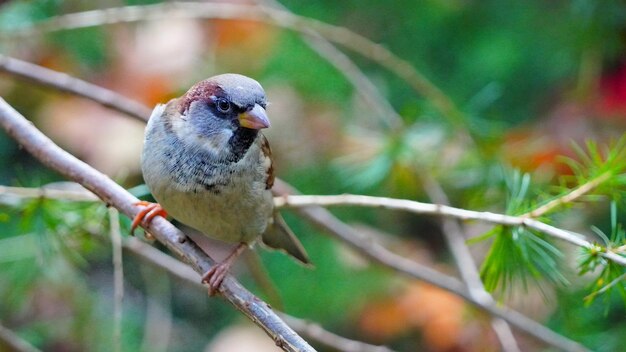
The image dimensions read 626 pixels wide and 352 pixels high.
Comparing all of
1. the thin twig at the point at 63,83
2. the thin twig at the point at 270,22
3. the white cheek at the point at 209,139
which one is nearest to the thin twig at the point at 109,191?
the white cheek at the point at 209,139

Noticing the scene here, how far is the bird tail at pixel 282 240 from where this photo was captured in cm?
217

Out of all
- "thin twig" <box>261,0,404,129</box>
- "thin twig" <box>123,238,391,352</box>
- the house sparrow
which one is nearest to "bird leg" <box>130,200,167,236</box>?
the house sparrow

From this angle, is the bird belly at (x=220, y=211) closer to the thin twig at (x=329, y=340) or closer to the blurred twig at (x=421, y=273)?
the blurred twig at (x=421, y=273)

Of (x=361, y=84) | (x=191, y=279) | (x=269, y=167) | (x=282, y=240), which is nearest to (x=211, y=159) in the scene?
(x=269, y=167)

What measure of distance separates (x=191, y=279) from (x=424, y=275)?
614 millimetres

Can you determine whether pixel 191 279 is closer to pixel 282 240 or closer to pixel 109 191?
pixel 282 240

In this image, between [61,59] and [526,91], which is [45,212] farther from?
[526,91]

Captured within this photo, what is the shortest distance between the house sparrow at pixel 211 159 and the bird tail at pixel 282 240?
30 cm

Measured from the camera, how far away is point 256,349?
3119mm

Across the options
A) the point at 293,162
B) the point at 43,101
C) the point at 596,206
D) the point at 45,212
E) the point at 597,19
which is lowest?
the point at 45,212

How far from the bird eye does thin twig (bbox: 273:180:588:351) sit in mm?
472

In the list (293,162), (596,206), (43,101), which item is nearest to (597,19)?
(596,206)

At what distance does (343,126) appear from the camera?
3291mm

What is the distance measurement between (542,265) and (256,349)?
5.36 feet
